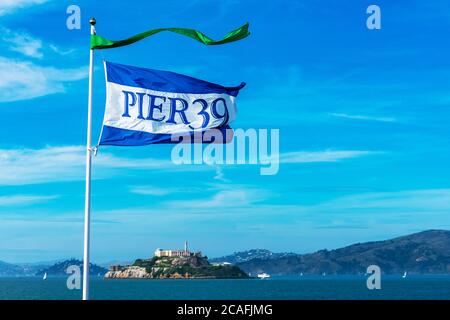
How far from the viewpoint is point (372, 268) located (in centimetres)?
2961

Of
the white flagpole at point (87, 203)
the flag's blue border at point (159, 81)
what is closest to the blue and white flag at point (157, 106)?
the flag's blue border at point (159, 81)

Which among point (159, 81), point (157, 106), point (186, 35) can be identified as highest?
point (186, 35)

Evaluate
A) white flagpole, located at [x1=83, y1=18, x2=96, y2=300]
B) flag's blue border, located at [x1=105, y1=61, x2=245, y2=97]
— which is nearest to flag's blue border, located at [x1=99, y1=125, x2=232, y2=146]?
white flagpole, located at [x1=83, y1=18, x2=96, y2=300]

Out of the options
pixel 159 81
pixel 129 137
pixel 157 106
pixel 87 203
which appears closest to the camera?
pixel 87 203

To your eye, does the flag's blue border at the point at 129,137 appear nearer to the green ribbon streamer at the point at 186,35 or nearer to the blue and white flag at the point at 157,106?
the blue and white flag at the point at 157,106

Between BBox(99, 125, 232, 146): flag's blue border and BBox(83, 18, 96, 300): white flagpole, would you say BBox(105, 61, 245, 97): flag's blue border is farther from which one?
BBox(99, 125, 232, 146): flag's blue border

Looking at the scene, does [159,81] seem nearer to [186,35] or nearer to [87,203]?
[186,35]

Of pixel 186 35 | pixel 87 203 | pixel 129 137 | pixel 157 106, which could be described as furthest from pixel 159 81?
pixel 87 203

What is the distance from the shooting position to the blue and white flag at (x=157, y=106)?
21.3 metres

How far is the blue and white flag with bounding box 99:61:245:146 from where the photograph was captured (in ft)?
69.9

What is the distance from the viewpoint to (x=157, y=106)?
21734mm
